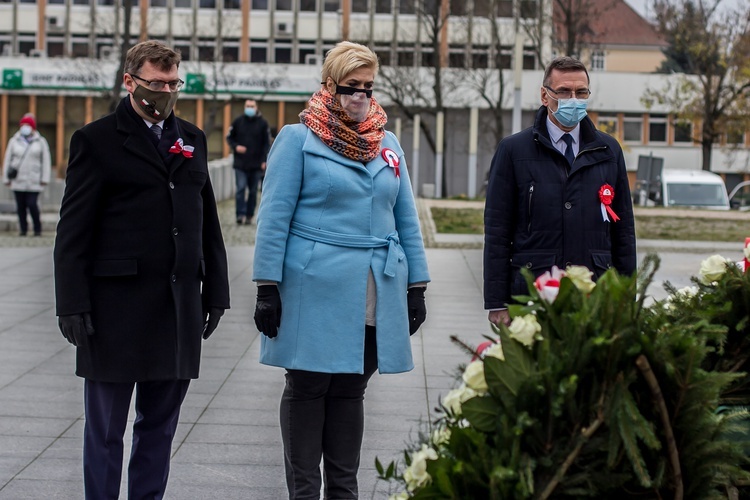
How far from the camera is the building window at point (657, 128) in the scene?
64062 millimetres

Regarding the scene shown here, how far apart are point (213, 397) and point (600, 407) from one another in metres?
5.56

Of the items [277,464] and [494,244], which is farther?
[277,464]

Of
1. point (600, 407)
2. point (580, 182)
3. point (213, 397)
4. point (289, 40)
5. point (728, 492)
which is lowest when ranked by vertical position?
point (213, 397)

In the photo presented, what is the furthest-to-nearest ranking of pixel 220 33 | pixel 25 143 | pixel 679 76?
pixel 220 33 → pixel 679 76 → pixel 25 143

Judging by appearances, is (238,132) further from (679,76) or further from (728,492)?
(679,76)

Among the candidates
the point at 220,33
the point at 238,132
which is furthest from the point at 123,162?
the point at 220,33

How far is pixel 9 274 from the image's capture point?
14.2 meters

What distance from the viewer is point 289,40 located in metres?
66.1

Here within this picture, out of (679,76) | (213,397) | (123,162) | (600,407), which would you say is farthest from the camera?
(679,76)

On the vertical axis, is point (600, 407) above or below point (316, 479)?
above

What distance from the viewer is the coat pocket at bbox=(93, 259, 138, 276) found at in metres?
4.76

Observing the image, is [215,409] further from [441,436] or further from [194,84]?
[194,84]

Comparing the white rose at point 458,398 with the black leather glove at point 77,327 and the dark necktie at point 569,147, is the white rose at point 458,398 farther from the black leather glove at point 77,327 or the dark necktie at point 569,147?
the dark necktie at point 569,147

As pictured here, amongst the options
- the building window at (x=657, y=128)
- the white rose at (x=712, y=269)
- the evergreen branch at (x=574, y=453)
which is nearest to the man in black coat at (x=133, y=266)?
the white rose at (x=712, y=269)
